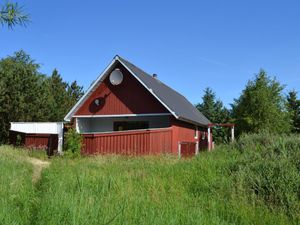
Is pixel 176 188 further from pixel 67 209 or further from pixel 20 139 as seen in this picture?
pixel 20 139

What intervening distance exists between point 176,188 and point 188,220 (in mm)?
3294

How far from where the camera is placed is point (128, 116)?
76.8 ft

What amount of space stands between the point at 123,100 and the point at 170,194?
14.2m

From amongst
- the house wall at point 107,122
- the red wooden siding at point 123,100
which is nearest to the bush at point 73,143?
the red wooden siding at point 123,100

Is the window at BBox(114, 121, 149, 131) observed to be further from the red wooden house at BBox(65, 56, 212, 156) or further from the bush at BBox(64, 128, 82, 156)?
the bush at BBox(64, 128, 82, 156)

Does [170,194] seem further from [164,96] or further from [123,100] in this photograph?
[164,96]

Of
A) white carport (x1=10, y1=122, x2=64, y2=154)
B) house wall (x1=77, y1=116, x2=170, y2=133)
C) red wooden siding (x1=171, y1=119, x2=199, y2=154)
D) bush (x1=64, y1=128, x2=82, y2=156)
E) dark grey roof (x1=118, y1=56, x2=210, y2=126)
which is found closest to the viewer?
bush (x1=64, y1=128, x2=82, y2=156)

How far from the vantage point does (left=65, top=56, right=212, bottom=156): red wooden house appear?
19.1 meters

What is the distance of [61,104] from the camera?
160ft

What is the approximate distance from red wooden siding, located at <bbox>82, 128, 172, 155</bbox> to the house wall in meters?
4.19

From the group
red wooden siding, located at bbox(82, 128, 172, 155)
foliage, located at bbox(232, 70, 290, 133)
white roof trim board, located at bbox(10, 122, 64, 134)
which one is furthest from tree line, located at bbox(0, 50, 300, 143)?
red wooden siding, located at bbox(82, 128, 172, 155)

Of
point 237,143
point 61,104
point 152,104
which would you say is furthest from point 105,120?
point 61,104

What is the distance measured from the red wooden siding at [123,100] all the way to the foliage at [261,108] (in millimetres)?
15469

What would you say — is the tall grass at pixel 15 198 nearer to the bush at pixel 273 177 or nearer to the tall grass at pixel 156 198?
the tall grass at pixel 156 198
